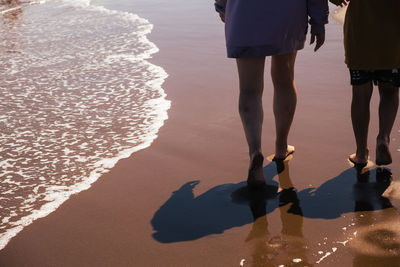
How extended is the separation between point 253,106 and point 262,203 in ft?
1.93

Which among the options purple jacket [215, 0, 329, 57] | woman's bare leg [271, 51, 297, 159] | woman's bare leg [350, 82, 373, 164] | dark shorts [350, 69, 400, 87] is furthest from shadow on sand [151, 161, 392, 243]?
purple jacket [215, 0, 329, 57]

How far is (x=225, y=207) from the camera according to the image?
2996 mm

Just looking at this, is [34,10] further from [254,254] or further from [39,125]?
[254,254]

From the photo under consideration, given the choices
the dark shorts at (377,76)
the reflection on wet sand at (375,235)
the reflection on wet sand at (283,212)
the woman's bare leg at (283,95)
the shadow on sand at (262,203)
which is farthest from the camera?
the woman's bare leg at (283,95)

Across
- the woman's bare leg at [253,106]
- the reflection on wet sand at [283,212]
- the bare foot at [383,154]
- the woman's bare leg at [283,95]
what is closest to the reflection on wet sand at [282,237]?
the reflection on wet sand at [283,212]

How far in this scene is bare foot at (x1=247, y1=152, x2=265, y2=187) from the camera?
314 cm

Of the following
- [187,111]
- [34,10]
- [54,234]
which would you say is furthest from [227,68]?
[34,10]

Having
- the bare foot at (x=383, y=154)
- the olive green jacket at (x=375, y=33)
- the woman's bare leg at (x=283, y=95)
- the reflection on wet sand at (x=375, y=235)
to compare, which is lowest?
the reflection on wet sand at (x=375, y=235)

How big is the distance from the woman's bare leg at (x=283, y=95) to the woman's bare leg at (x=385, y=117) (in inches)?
21.5

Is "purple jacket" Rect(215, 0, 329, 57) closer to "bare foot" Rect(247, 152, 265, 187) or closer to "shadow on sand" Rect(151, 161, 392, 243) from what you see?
"bare foot" Rect(247, 152, 265, 187)

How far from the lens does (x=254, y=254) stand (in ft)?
8.19

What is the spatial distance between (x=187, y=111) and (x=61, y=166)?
134 cm

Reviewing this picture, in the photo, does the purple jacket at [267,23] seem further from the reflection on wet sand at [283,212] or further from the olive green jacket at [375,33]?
the reflection on wet sand at [283,212]

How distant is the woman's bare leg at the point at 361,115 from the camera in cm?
328
